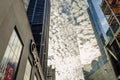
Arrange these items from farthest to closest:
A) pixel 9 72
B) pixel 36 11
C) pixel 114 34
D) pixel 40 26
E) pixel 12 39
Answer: pixel 36 11 → pixel 40 26 → pixel 114 34 → pixel 12 39 → pixel 9 72

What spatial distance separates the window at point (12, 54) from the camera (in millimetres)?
11041

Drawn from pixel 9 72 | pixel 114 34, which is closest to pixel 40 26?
pixel 114 34

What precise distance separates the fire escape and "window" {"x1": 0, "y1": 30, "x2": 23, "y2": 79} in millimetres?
10482

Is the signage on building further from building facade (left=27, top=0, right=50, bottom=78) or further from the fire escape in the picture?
building facade (left=27, top=0, right=50, bottom=78)

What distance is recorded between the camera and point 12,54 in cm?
1255

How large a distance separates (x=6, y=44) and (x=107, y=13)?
15614 millimetres

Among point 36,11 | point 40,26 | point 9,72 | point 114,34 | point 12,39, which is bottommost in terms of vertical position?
point 9,72

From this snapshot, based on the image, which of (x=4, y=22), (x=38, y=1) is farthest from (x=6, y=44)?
(x=38, y=1)

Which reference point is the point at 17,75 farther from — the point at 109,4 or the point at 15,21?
the point at 109,4

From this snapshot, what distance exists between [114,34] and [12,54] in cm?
1146

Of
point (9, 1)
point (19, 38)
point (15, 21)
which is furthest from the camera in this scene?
point (19, 38)

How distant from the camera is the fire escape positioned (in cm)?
1766

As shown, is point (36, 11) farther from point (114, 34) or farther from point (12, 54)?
point (12, 54)

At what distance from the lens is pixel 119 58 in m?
17.9
